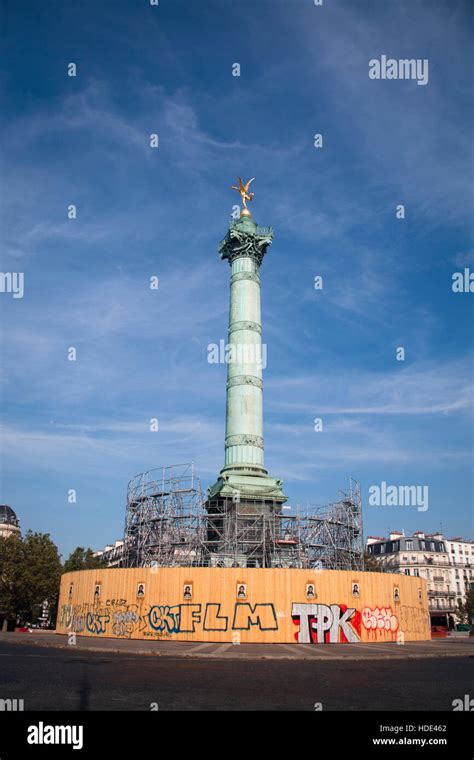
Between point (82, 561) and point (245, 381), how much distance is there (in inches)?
1398

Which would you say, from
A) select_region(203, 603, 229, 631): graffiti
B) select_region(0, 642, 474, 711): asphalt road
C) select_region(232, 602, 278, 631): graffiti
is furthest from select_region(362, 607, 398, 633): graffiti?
select_region(0, 642, 474, 711): asphalt road

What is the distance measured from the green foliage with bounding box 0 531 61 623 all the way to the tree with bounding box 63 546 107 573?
6.02 meters

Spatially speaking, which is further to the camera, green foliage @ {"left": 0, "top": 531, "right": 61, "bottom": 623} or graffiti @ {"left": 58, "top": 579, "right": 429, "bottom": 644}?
green foliage @ {"left": 0, "top": 531, "right": 61, "bottom": 623}

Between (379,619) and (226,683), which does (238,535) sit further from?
(226,683)

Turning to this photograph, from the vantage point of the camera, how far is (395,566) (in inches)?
3120

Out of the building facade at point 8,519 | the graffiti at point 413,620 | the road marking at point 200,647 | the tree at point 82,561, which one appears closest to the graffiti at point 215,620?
the road marking at point 200,647

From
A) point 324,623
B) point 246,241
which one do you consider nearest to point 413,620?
point 324,623

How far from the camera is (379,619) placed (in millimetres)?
34094

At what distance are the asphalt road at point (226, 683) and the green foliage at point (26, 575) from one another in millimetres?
36955

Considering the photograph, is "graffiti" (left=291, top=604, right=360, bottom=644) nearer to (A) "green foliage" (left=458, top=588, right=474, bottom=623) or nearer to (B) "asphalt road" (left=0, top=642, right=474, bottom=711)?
(B) "asphalt road" (left=0, top=642, right=474, bottom=711)

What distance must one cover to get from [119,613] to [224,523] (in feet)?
38.5

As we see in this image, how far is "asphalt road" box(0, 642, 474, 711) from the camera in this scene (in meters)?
12.3
